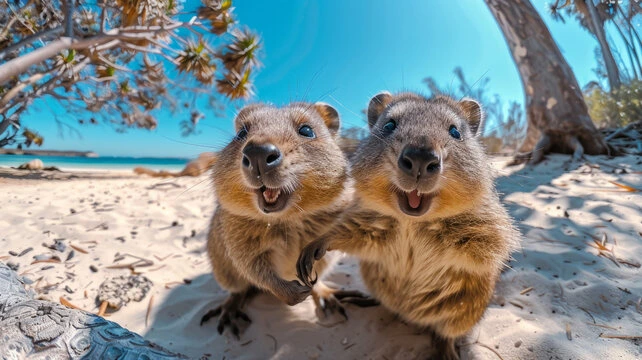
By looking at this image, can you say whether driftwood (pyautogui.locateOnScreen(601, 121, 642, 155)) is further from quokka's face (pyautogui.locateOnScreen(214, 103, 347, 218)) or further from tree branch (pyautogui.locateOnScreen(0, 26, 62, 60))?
tree branch (pyautogui.locateOnScreen(0, 26, 62, 60))

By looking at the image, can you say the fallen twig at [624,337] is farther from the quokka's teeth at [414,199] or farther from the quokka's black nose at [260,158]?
the quokka's black nose at [260,158]

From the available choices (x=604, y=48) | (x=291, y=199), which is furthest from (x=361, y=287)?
(x=604, y=48)

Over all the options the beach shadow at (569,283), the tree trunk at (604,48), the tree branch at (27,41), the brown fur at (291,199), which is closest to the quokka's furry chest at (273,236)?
the brown fur at (291,199)

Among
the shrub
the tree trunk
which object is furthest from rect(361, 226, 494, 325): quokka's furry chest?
the tree trunk

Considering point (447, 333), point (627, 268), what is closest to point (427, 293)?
point (447, 333)

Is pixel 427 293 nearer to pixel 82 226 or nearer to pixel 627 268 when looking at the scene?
pixel 627 268
